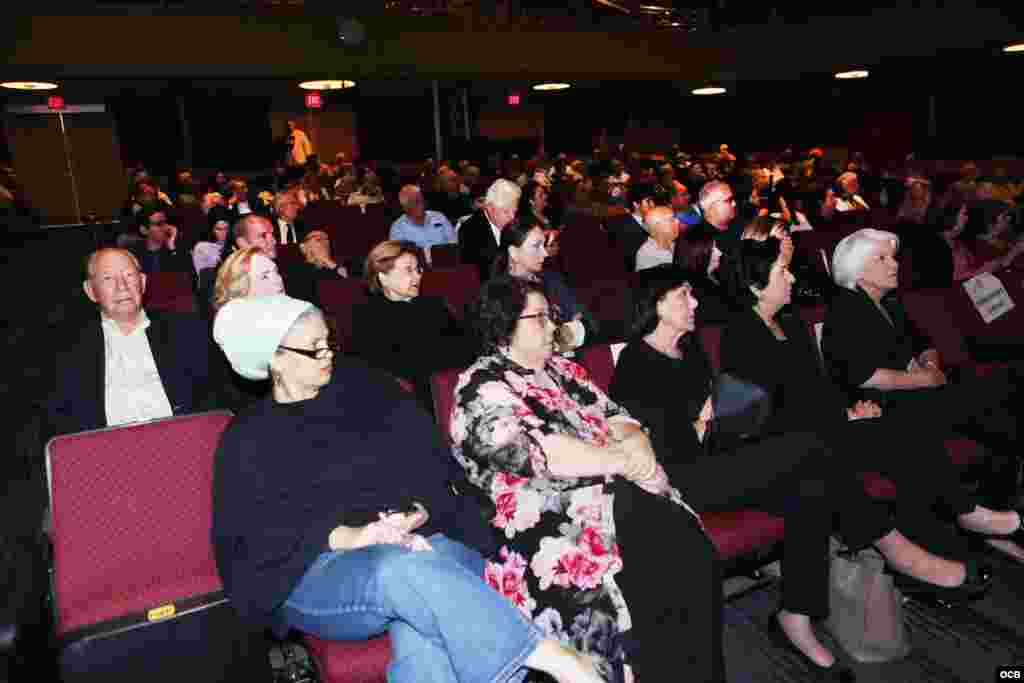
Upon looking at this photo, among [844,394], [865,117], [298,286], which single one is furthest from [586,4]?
[844,394]

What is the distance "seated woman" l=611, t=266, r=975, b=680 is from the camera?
251cm

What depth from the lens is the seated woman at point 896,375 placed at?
305cm

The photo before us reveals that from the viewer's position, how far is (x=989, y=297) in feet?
12.9

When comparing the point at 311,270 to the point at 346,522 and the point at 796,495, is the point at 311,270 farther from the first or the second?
the point at 796,495

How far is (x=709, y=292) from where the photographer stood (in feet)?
12.9

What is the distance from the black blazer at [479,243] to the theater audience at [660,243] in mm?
1079

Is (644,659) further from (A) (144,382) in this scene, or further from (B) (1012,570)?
(A) (144,382)

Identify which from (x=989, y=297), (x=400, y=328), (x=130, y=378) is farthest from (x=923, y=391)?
(x=130, y=378)

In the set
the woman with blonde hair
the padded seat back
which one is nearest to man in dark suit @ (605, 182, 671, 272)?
the woman with blonde hair

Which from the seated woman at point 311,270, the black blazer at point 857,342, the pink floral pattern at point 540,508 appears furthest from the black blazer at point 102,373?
the black blazer at point 857,342

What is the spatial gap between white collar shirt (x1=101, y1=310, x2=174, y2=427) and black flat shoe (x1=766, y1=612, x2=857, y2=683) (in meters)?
2.49

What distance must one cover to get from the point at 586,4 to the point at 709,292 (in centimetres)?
1096

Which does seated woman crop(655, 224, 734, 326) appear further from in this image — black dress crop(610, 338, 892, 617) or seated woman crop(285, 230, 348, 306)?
seated woman crop(285, 230, 348, 306)

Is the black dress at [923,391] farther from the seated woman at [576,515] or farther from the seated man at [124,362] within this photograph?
the seated man at [124,362]
